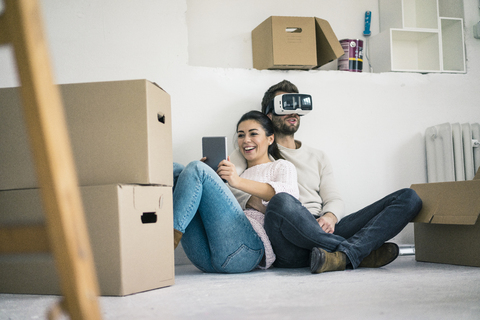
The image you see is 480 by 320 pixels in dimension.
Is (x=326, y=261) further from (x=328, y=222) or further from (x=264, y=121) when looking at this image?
(x=264, y=121)

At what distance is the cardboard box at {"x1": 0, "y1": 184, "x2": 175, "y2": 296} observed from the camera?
1001mm

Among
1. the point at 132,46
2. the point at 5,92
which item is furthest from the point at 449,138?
the point at 5,92

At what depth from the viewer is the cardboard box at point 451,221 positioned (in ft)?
4.83

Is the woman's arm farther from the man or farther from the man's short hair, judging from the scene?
the man's short hair

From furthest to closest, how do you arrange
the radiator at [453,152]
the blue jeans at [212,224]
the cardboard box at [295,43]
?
1. the radiator at [453,152]
2. the cardboard box at [295,43]
3. the blue jeans at [212,224]

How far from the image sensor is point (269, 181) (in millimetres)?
1648

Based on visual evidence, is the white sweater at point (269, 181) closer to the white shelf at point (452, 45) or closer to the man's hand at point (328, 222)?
the man's hand at point (328, 222)

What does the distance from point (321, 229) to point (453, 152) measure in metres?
1.18

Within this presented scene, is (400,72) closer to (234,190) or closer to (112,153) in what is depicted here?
(234,190)

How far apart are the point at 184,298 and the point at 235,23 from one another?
5.91ft

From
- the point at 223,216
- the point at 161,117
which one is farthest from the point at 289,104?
the point at 161,117

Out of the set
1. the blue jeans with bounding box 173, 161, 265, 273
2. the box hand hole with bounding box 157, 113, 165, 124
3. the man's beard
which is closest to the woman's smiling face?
the man's beard

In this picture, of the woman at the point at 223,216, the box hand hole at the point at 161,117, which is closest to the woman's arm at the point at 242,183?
the woman at the point at 223,216

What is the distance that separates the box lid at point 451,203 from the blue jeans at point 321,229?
0.15ft
